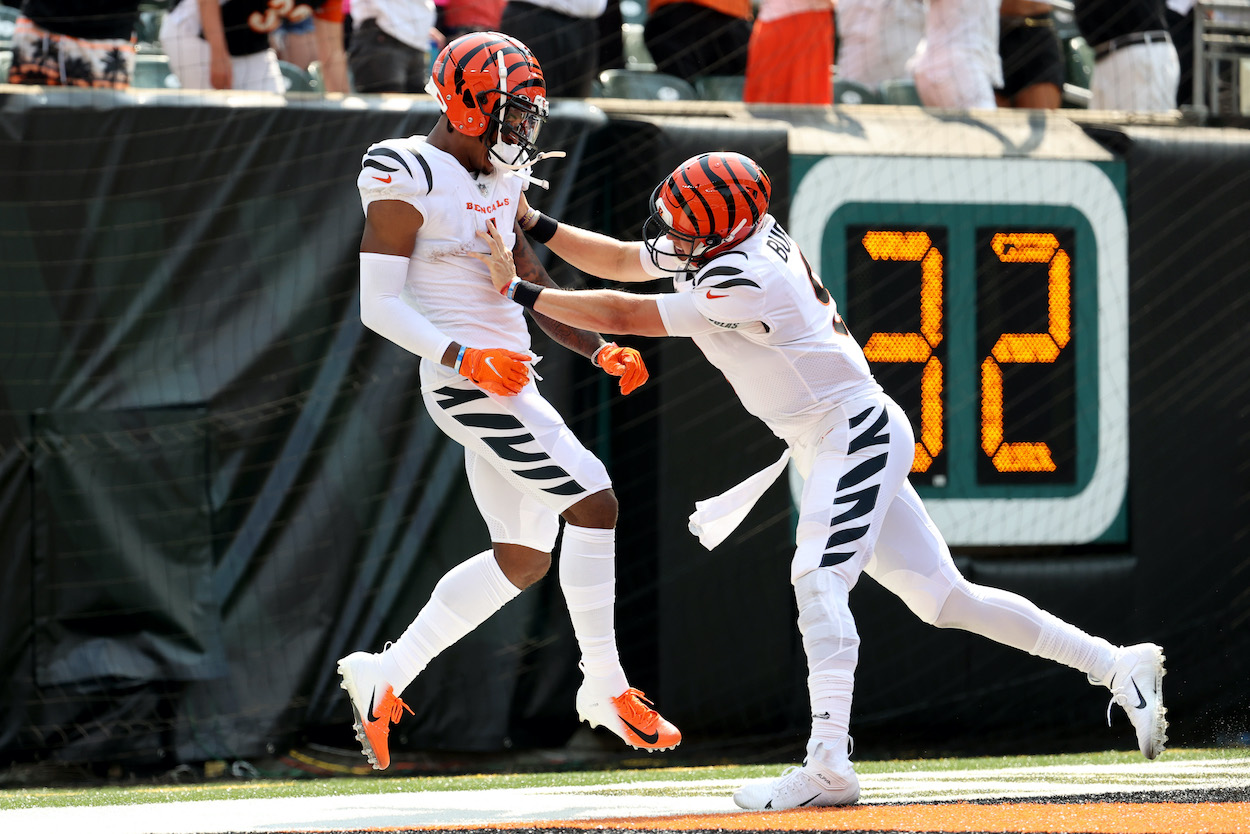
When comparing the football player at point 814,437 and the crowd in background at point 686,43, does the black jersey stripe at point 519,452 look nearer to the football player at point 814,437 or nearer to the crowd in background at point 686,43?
the football player at point 814,437

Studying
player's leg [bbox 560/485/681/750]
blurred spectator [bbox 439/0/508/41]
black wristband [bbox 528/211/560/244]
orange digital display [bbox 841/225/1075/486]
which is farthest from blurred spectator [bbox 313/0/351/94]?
player's leg [bbox 560/485/681/750]

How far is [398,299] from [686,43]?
3367 mm

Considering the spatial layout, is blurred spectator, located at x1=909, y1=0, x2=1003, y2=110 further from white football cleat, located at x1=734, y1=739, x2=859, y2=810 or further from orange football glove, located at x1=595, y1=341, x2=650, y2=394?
white football cleat, located at x1=734, y1=739, x2=859, y2=810

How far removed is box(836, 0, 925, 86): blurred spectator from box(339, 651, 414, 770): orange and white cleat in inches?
169

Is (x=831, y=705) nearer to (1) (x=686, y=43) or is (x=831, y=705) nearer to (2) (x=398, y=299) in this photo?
(2) (x=398, y=299)

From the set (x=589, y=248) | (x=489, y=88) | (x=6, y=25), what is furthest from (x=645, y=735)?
(x=6, y=25)

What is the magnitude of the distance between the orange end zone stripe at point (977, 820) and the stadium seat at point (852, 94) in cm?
406

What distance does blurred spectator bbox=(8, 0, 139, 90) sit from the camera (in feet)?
19.9

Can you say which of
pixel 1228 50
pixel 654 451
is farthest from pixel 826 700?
pixel 1228 50

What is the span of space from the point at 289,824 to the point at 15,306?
277 centimetres

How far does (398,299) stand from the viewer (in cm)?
438

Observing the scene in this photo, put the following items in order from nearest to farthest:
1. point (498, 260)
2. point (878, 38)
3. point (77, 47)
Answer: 1. point (498, 260)
2. point (77, 47)
3. point (878, 38)

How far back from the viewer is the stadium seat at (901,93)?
24.6 ft

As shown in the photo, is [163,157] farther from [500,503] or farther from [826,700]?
[826,700]
